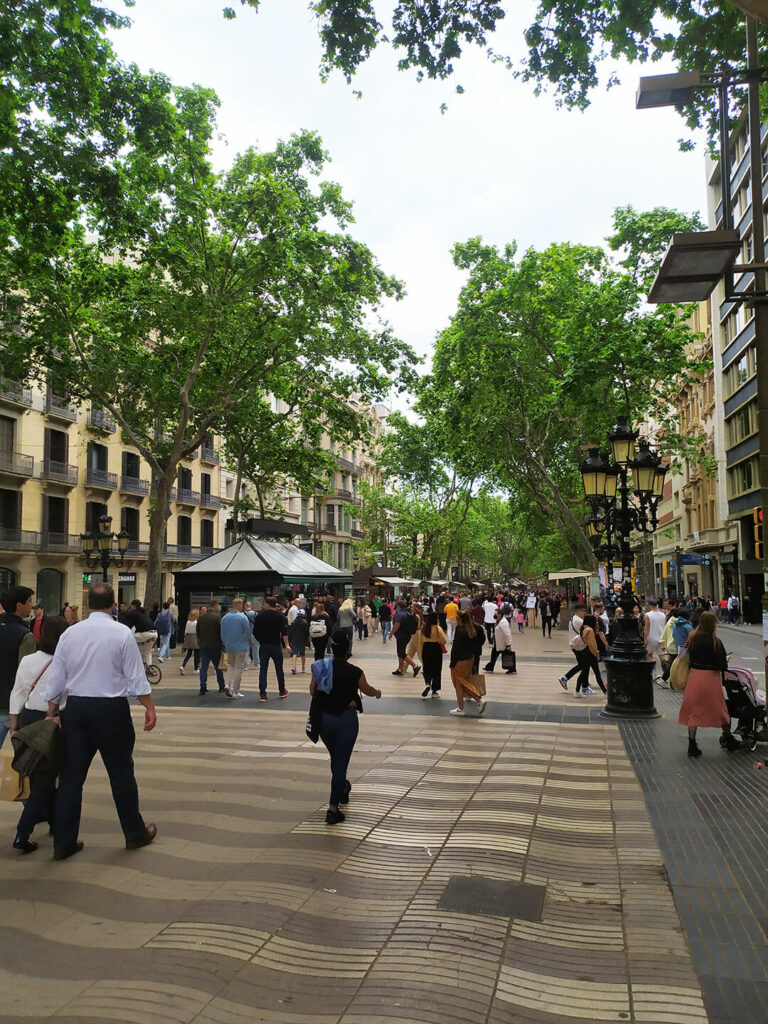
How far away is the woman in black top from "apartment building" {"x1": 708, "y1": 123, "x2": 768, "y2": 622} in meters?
33.1

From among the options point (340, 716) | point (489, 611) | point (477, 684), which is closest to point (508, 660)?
point (489, 611)

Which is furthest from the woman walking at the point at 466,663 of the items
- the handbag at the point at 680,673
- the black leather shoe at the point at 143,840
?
the black leather shoe at the point at 143,840

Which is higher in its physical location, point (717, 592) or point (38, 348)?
point (38, 348)

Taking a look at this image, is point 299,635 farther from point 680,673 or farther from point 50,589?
point 50,589

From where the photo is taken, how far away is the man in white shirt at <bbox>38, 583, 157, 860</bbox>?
527 centimetres

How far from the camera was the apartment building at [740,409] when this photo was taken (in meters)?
38.4

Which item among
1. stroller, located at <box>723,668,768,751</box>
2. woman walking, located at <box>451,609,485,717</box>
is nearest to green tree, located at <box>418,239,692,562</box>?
woman walking, located at <box>451,609,485,717</box>

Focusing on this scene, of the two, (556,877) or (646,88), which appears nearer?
(556,877)

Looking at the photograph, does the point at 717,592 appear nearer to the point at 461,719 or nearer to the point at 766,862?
the point at 461,719

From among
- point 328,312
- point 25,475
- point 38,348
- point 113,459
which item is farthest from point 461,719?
point 113,459

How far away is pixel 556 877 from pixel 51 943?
2920mm

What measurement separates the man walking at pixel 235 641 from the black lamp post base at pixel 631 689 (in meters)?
5.84

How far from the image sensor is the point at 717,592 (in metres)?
48.1

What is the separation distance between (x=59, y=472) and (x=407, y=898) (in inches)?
1406
